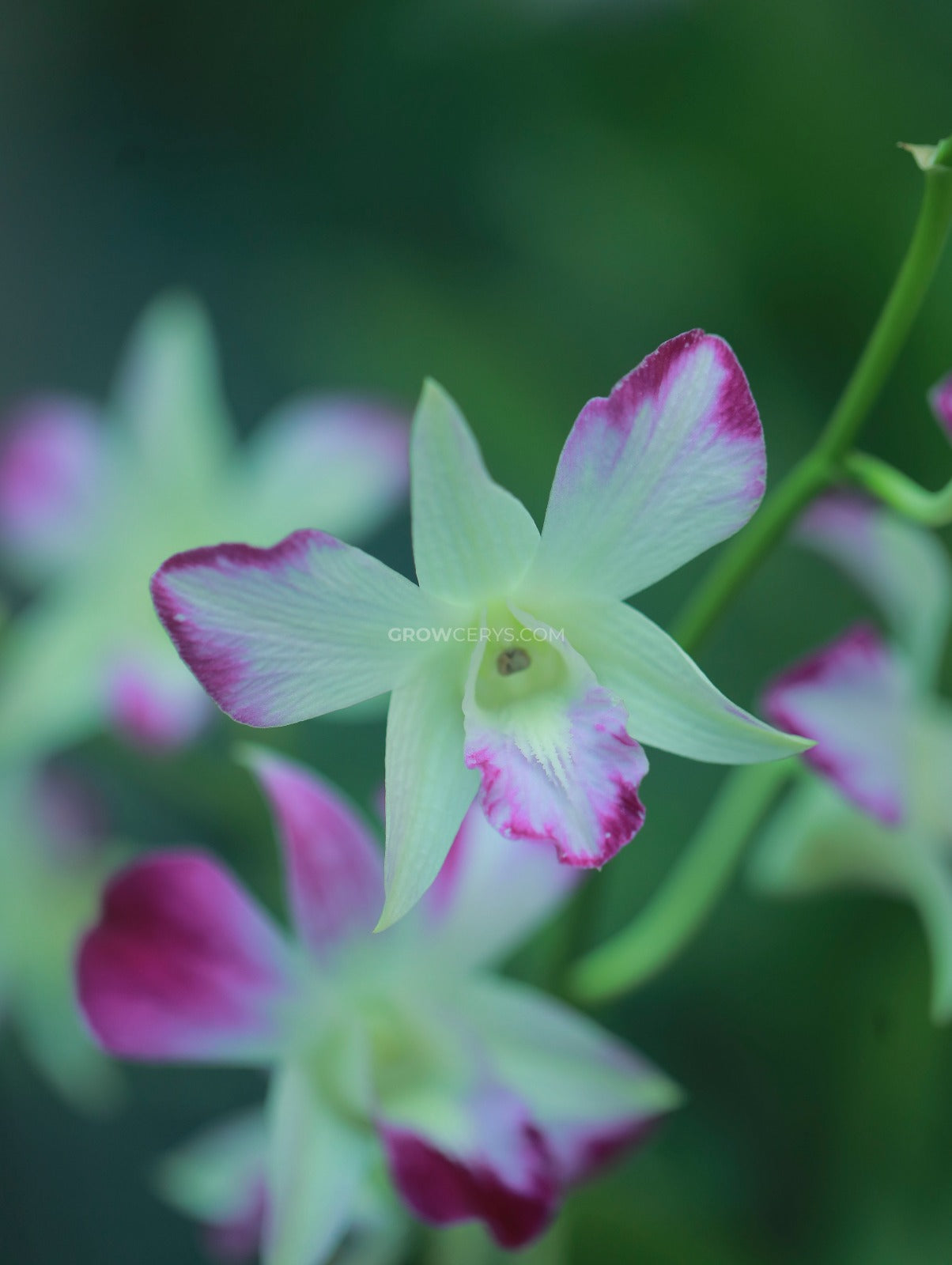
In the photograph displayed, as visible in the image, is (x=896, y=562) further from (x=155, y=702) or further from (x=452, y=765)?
(x=155, y=702)

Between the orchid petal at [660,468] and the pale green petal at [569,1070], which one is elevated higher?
the orchid petal at [660,468]

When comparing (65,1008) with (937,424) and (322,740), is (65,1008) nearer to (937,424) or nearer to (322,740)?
(322,740)

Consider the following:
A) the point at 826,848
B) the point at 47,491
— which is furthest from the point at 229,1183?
the point at 47,491

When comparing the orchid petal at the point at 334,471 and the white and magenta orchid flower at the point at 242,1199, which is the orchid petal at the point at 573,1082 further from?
the orchid petal at the point at 334,471

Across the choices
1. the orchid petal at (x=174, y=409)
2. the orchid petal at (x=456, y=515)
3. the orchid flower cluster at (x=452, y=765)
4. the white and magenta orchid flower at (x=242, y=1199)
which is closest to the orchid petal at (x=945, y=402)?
the orchid flower cluster at (x=452, y=765)

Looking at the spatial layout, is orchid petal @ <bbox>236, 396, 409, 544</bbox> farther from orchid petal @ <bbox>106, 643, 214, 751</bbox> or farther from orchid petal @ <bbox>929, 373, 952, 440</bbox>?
orchid petal @ <bbox>929, 373, 952, 440</bbox>

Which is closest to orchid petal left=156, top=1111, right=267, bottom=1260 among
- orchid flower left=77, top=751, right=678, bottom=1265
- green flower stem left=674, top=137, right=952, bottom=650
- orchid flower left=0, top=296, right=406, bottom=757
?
orchid flower left=77, top=751, right=678, bottom=1265

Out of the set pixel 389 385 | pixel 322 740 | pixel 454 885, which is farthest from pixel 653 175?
pixel 454 885

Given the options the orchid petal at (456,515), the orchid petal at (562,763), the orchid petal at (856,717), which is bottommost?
the orchid petal at (856,717)

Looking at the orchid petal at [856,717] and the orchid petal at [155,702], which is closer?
the orchid petal at [856,717]
